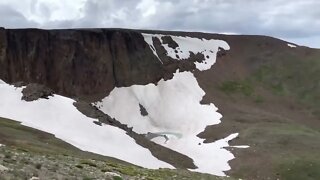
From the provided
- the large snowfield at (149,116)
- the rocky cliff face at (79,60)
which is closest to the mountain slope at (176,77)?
the rocky cliff face at (79,60)

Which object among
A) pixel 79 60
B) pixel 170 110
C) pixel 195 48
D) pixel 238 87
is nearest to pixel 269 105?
pixel 238 87

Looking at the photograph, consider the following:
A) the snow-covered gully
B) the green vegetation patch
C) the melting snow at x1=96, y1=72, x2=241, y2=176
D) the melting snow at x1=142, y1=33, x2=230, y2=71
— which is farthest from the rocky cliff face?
the green vegetation patch

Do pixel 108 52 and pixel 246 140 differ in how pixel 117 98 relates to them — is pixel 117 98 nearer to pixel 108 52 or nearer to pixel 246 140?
pixel 108 52

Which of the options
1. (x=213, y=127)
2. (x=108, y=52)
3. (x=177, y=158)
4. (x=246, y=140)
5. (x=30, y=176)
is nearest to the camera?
(x=30, y=176)

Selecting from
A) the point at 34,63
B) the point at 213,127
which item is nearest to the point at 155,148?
the point at 213,127

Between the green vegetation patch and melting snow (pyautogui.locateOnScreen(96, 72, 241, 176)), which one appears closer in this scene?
melting snow (pyautogui.locateOnScreen(96, 72, 241, 176))

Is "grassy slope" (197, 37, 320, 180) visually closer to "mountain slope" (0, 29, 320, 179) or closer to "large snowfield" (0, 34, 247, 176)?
"mountain slope" (0, 29, 320, 179)

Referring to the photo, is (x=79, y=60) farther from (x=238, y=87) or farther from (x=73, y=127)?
(x=73, y=127)
